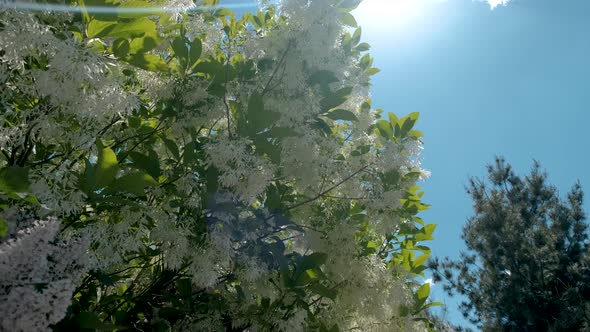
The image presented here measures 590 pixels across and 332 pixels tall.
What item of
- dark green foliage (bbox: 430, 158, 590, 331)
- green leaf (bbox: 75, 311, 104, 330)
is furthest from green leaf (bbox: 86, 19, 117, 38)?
dark green foliage (bbox: 430, 158, 590, 331)

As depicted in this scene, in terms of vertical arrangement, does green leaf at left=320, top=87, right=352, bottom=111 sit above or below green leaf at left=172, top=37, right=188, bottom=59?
above

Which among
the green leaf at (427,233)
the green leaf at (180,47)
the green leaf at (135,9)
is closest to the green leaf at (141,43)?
the green leaf at (135,9)

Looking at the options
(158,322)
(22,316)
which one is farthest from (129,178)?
(158,322)

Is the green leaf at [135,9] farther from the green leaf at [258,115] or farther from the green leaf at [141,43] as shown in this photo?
the green leaf at [258,115]

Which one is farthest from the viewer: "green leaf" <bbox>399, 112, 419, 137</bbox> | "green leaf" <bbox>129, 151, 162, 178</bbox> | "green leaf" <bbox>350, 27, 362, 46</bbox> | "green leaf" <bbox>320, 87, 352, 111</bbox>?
"green leaf" <bbox>350, 27, 362, 46</bbox>

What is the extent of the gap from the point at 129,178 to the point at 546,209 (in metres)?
16.1

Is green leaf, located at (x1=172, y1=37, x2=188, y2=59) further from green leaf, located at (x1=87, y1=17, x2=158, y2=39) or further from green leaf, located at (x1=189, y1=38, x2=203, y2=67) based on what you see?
green leaf, located at (x1=87, y1=17, x2=158, y2=39)

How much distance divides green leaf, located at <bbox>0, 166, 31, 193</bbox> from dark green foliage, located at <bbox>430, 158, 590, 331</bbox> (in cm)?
1294

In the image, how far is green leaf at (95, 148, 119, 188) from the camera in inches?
73.3

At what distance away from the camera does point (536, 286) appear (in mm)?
14039

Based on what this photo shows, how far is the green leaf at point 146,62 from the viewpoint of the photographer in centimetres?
225

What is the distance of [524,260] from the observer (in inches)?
570

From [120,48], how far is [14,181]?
749 mm

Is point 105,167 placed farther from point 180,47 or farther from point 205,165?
point 180,47
